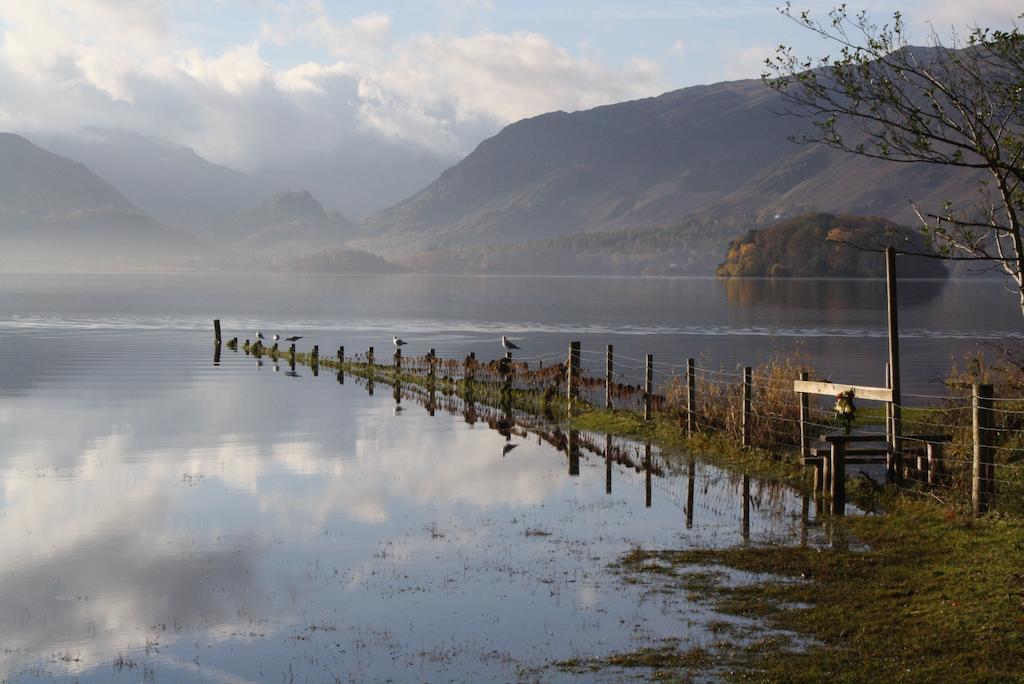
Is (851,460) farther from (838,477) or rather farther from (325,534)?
(325,534)

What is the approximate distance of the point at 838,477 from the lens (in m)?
19.1

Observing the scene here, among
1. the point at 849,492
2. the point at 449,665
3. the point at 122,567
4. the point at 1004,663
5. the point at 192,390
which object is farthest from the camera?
the point at 192,390

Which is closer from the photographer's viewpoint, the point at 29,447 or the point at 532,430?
the point at 29,447

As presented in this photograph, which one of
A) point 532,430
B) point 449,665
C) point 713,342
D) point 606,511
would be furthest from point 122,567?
point 713,342

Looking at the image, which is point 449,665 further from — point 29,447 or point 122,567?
point 29,447

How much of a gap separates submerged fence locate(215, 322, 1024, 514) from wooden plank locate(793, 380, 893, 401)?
393 mm

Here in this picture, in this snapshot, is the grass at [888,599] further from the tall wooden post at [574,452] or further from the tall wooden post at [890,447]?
the tall wooden post at [574,452]

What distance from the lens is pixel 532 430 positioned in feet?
104

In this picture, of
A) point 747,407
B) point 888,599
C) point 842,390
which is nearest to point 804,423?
point 842,390

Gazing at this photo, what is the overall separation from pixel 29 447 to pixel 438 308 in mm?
117701

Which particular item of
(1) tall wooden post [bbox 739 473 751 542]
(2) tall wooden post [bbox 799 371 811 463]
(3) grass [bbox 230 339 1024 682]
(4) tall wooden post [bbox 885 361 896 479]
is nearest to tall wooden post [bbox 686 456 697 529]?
(1) tall wooden post [bbox 739 473 751 542]

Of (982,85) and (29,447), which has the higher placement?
(982,85)

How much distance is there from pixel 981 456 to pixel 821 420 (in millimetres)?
12680

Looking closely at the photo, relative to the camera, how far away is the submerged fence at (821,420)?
1889 cm
